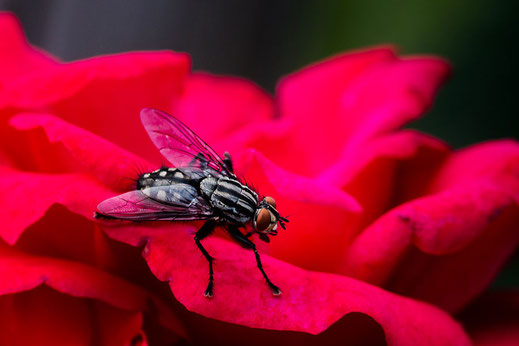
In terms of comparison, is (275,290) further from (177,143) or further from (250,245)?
(177,143)

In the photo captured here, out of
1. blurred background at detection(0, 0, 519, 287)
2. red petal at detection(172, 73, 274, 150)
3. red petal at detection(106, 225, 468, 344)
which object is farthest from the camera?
blurred background at detection(0, 0, 519, 287)

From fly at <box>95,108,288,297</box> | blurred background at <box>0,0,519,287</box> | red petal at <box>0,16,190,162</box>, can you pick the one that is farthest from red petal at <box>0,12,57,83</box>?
blurred background at <box>0,0,519,287</box>

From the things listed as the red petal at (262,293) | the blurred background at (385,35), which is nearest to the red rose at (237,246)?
the red petal at (262,293)

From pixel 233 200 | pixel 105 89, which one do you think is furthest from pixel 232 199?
pixel 105 89

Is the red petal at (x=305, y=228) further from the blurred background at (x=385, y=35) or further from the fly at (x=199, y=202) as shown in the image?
the blurred background at (x=385, y=35)

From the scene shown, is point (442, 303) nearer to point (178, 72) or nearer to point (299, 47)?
point (178, 72)

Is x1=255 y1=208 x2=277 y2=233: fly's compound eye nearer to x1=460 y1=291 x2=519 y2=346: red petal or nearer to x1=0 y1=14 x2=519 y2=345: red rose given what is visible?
x1=0 y1=14 x2=519 y2=345: red rose
